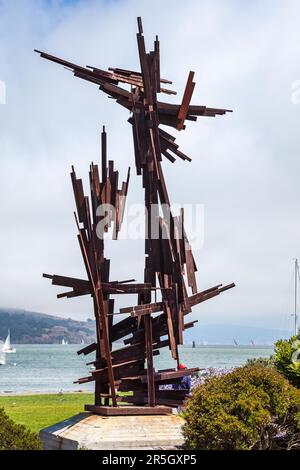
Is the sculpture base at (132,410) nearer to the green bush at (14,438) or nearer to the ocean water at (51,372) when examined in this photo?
the green bush at (14,438)

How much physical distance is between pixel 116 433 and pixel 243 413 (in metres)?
2.49

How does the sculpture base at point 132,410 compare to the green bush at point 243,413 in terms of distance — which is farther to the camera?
the sculpture base at point 132,410

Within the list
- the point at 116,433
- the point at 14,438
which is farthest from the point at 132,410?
the point at 14,438

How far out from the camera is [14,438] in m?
10.4

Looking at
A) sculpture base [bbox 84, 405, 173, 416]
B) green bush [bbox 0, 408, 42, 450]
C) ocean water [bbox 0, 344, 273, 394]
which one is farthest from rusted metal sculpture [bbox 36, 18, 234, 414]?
ocean water [bbox 0, 344, 273, 394]

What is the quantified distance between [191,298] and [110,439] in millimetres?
3824

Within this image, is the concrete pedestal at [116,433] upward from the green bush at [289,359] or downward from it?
downward

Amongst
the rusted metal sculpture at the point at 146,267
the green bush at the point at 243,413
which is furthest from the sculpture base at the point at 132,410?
the green bush at the point at 243,413

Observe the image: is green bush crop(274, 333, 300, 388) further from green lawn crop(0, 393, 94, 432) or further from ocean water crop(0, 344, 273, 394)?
ocean water crop(0, 344, 273, 394)

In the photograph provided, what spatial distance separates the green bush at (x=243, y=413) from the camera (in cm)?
1184

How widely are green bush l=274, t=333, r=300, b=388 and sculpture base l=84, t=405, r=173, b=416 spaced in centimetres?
378

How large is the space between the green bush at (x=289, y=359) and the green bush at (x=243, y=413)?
358cm
